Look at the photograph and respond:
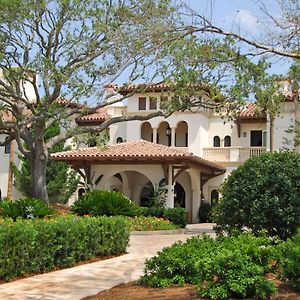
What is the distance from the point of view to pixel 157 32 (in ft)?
28.4

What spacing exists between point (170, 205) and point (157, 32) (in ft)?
71.6

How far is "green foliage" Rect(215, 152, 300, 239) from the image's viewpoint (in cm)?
1298

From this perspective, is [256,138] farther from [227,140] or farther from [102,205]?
[102,205]

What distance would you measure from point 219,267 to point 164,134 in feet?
107

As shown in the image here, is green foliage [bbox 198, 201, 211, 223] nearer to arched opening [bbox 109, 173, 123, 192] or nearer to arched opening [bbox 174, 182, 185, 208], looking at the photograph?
arched opening [bbox 174, 182, 185, 208]

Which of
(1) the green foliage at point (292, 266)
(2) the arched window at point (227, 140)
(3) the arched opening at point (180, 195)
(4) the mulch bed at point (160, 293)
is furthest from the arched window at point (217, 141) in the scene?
(1) the green foliage at point (292, 266)

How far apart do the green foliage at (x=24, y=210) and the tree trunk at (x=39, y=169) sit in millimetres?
4195

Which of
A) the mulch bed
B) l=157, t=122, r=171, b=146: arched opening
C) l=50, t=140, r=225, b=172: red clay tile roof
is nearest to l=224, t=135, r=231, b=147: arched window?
l=157, t=122, r=171, b=146: arched opening

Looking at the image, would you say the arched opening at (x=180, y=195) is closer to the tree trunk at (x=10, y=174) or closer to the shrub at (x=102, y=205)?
the tree trunk at (x=10, y=174)

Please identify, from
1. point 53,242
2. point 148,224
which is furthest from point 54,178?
point 53,242

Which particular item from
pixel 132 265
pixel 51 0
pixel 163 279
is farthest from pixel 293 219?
pixel 51 0

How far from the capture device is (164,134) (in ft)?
134

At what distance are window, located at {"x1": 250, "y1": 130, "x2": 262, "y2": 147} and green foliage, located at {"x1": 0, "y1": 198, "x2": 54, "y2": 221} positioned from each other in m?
20.5

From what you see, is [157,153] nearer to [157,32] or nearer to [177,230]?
[177,230]
